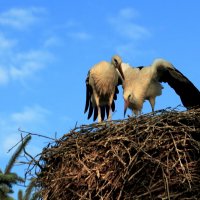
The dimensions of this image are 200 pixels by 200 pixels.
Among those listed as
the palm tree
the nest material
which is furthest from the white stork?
the palm tree

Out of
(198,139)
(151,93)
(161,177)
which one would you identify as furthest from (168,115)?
(151,93)

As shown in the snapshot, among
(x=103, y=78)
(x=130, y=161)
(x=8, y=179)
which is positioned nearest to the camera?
(x=130, y=161)

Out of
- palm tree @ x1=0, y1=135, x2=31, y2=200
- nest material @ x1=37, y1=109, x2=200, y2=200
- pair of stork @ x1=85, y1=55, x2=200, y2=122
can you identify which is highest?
pair of stork @ x1=85, y1=55, x2=200, y2=122

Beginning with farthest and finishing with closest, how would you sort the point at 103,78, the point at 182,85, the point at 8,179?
the point at 8,179 → the point at 103,78 → the point at 182,85

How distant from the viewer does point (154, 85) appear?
715 cm

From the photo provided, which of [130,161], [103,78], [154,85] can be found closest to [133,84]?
[154,85]

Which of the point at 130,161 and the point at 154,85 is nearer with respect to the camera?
the point at 130,161

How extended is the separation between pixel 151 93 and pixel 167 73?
0.94 feet

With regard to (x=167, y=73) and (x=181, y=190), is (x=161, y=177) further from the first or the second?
(x=167, y=73)

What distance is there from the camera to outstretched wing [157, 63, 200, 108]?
272 inches

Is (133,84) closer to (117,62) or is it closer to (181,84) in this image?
(117,62)

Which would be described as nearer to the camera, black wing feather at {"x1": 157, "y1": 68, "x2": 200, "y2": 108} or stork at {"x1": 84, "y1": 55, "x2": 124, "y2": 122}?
black wing feather at {"x1": 157, "y1": 68, "x2": 200, "y2": 108}

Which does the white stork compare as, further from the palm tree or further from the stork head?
the palm tree

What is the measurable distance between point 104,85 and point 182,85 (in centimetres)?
88
